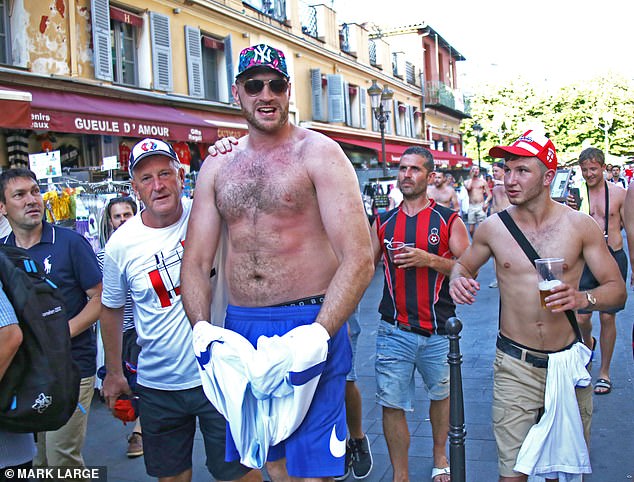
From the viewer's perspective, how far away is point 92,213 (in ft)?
23.4

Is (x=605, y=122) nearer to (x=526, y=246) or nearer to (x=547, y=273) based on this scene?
(x=526, y=246)

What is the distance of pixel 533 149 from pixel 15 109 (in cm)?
838

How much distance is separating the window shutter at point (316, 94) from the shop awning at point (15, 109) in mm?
13033

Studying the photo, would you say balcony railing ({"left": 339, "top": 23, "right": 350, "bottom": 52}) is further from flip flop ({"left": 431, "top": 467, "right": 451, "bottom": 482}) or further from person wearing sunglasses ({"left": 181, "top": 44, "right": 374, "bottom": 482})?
person wearing sunglasses ({"left": 181, "top": 44, "right": 374, "bottom": 482})

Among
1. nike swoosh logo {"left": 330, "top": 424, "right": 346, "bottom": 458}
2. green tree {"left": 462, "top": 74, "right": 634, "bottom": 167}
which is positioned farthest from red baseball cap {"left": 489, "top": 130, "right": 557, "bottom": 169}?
green tree {"left": 462, "top": 74, "right": 634, "bottom": 167}

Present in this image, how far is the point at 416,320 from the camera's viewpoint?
13.8 feet

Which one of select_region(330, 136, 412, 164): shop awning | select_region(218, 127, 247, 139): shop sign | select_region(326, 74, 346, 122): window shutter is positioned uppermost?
select_region(326, 74, 346, 122): window shutter

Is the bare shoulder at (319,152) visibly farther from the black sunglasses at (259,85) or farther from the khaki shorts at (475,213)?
the khaki shorts at (475,213)

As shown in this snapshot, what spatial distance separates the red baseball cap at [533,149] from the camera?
134 inches

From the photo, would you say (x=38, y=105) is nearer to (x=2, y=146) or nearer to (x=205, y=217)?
(x=2, y=146)

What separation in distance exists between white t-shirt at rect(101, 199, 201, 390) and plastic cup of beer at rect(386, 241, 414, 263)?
1.41m

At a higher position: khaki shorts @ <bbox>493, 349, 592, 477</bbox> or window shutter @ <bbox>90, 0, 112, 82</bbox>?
window shutter @ <bbox>90, 0, 112, 82</bbox>

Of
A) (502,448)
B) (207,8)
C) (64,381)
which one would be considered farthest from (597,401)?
(207,8)

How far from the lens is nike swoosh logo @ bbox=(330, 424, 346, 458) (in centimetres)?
262
